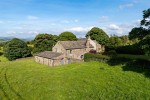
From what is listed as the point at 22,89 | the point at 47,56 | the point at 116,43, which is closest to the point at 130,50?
the point at 116,43

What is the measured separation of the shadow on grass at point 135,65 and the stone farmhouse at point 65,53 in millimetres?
16011

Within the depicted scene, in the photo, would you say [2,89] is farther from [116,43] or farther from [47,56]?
[116,43]

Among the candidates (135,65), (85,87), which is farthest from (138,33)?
(85,87)

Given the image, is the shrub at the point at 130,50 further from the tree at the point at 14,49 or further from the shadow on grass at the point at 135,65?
the tree at the point at 14,49

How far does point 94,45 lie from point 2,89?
48621 millimetres

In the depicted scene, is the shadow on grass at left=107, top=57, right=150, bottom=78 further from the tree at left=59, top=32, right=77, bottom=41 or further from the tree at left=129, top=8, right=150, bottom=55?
the tree at left=59, top=32, right=77, bottom=41

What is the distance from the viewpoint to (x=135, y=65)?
3931 cm

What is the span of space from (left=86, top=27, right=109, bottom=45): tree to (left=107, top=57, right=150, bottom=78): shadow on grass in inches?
1930

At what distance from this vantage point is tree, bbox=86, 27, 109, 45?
308 feet

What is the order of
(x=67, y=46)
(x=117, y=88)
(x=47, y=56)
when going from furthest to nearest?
(x=67, y=46)
(x=47, y=56)
(x=117, y=88)

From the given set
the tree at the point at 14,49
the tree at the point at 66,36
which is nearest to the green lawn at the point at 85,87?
the tree at the point at 14,49

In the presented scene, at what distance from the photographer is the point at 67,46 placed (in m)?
65.5

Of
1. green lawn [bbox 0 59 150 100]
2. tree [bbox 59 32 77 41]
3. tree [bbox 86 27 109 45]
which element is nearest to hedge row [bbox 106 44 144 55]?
tree [bbox 86 27 109 45]

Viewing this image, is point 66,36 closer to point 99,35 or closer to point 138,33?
point 99,35
